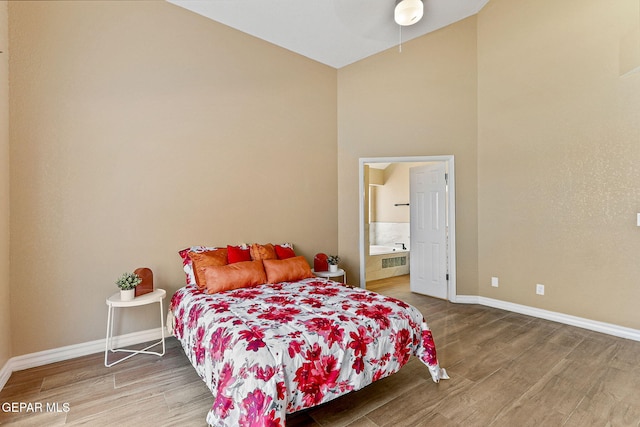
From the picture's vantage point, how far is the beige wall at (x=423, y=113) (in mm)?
4262

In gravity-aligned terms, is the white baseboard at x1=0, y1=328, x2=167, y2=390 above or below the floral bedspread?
below

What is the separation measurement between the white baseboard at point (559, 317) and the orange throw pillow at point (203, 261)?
126 inches

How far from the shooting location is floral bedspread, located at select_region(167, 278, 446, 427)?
5.33 ft

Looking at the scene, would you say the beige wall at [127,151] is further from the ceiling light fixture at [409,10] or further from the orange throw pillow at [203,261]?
the ceiling light fixture at [409,10]

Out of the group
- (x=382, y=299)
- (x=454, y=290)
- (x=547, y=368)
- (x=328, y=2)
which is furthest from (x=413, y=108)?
(x=547, y=368)

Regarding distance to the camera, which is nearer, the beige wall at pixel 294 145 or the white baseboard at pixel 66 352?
the white baseboard at pixel 66 352

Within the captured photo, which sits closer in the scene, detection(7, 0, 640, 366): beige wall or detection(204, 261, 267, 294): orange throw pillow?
detection(7, 0, 640, 366): beige wall

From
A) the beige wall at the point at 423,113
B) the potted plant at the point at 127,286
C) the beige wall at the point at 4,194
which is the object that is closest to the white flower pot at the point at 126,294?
the potted plant at the point at 127,286

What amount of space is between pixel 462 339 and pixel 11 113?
14.4 ft

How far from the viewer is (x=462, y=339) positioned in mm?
3094

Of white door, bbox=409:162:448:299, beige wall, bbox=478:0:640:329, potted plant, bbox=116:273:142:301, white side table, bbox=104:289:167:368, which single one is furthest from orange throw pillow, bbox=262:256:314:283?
beige wall, bbox=478:0:640:329

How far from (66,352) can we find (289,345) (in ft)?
7.44

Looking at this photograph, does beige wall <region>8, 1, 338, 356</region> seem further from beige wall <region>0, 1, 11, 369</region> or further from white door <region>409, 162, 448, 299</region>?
white door <region>409, 162, 448, 299</region>

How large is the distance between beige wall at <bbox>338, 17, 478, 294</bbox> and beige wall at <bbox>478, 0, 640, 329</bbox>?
0.49 feet
